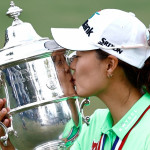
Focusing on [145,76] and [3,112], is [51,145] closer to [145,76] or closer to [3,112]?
[3,112]

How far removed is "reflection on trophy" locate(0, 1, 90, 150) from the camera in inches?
97.3

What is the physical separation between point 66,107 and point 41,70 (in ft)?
0.61

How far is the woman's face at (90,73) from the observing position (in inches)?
91.0

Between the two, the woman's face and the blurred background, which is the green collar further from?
the blurred background

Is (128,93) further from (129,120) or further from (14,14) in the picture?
(14,14)

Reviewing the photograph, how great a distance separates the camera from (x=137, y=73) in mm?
2340

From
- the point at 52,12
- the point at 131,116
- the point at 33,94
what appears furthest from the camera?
the point at 52,12

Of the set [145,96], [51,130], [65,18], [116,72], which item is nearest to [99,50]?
[116,72]

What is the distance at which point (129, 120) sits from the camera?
7.55 feet

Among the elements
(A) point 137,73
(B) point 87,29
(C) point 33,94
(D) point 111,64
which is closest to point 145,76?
(A) point 137,73

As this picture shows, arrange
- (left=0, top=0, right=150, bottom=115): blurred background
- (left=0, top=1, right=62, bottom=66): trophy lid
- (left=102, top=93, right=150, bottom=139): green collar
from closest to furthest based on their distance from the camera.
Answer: (left=102, top=93, right=150, bottom=139): green collar, (left=0, top=1, right=62, bottom=66): trophy lid, (left=0, top=0, right=150, bottom=115): blurred background

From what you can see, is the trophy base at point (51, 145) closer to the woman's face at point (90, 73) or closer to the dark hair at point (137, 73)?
the woman's face at point (90, 73)

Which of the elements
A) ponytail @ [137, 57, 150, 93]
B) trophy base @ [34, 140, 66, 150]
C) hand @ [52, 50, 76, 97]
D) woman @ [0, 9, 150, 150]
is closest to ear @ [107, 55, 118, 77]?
woman @ [0, 9, 150, 150]

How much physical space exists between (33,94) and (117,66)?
14.5 inches
